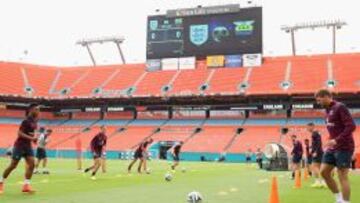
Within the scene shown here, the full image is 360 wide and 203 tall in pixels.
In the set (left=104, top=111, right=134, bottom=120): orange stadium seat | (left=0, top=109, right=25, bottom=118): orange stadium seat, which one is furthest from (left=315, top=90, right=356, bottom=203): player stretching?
(left=0, top=109, right=25, bottom=118): orange stadium seat

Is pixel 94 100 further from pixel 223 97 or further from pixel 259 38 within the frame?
pixel 259 38

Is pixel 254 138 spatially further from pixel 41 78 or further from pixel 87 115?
pixel 41 78

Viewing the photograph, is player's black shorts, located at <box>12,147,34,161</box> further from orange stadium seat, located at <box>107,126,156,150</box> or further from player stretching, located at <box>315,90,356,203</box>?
orange stadium seat, located at <box>107,126,156,150</box>

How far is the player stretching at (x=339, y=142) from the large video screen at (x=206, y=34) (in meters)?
47.3

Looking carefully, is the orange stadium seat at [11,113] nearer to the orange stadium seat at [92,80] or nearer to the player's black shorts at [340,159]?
the orange stadium seat at [92,80]

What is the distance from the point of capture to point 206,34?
196 feet

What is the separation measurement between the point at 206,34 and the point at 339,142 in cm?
5006

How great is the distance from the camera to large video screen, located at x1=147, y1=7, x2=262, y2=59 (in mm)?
57969

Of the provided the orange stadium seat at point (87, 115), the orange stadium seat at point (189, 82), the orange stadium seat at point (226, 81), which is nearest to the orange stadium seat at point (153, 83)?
the orange stadium seat at point (189, 82)

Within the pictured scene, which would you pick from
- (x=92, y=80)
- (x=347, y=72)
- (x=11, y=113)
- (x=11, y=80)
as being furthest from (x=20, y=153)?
(x=92, y=80)

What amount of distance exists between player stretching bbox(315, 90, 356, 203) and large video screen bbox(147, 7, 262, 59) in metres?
47.3

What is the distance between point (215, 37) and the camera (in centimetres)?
5947

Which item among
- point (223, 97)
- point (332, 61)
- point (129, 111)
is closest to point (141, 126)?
point (129, 111)

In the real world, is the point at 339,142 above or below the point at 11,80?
below
